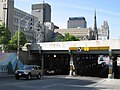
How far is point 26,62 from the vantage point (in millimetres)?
58219

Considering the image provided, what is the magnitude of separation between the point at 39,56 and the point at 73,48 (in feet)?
36.8

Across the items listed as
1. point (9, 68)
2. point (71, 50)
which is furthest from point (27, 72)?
point (71, 50)

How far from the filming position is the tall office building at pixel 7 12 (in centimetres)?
12444

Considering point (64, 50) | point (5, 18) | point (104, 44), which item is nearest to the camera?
point (104, 44)

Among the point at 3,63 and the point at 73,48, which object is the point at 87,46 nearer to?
the point at 73,48

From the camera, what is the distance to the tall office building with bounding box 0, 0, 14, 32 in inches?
4899

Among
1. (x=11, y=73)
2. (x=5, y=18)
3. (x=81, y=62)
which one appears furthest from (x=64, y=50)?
(x=5, y=18)

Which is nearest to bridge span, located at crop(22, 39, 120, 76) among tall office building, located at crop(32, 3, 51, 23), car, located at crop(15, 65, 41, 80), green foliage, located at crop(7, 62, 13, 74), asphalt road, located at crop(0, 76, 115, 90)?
green foliage, located at crop(7, 62, 13, 74)

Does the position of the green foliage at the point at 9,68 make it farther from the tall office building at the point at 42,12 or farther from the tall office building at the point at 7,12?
the tall office building at the point at 42,12

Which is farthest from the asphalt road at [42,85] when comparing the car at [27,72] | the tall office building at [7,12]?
the tall office building at [7,12]

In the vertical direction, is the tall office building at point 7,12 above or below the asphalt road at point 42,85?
above

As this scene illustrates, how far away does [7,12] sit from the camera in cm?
12494

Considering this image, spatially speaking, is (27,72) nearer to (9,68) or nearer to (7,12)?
(9,68)

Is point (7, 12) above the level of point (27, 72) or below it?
above
